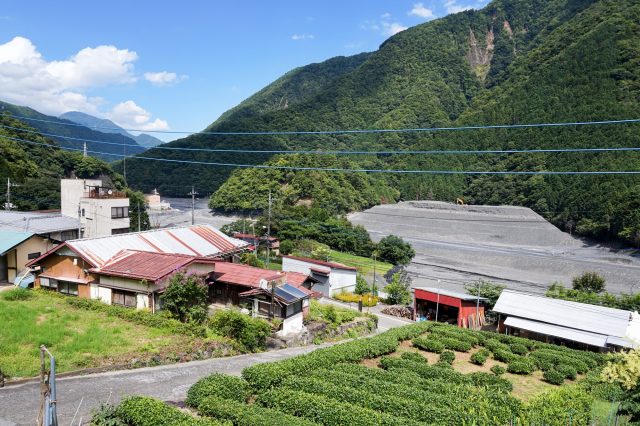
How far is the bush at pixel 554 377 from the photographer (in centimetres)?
1688

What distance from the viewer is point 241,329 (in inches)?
695

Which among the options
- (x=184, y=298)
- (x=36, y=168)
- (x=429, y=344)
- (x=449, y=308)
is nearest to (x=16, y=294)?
(x=184, y=298)

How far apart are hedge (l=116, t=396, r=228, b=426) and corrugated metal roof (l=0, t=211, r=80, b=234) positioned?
73.5 feet

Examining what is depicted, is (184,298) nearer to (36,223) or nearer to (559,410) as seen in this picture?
(559,410)

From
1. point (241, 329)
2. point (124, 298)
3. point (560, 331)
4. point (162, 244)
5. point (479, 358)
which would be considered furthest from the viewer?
point (162, 244)

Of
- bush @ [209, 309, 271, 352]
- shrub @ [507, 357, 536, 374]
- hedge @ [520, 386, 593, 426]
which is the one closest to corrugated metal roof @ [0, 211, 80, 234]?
bush @ [209, 309, 271, 352]

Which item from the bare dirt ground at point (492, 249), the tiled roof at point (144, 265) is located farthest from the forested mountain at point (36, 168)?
the bare dirt ground at point (492, 249)

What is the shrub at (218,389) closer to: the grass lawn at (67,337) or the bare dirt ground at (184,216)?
the grass lawn at (67,337)

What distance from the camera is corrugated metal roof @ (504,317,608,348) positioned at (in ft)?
79.2

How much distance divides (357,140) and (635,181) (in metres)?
76.6

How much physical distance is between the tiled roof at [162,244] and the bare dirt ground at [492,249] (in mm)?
25829

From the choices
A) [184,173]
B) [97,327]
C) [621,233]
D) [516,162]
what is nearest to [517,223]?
[621,233]

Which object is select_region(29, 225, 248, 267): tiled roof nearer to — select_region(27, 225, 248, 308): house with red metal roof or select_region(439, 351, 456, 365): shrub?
select_region(27, 225, 248, 308): house with red metal roof

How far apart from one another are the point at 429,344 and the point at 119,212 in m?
25.9
